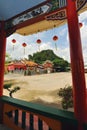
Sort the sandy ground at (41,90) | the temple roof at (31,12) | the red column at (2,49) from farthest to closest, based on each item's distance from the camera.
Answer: the sandy ground at (41,90), the red column at (2,49), the temple roof at (31,12)

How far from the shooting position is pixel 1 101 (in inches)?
96.7

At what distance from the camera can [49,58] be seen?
1789 centimetres

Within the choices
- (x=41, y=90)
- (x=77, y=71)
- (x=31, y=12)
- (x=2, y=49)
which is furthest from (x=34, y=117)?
(x=41, y=90)

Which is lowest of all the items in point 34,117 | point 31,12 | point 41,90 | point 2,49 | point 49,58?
point 41,90

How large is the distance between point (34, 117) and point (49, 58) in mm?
15967

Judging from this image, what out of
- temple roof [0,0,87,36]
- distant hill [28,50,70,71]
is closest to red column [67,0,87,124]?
temple roof [0,0,87,36]

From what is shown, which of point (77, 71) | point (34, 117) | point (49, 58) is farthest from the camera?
point (49, 58)

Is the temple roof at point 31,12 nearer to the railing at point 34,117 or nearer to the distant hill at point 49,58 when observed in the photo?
the railing at point 34,117

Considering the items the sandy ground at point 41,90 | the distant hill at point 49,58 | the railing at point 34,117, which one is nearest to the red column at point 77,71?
the railing at point 34,117

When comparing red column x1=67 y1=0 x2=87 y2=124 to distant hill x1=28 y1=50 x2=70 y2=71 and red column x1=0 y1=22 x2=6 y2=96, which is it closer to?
red column x1=0 y1=22 x2=6 y2=96

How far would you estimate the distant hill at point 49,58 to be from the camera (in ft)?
46.9

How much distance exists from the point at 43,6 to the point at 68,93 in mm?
2533

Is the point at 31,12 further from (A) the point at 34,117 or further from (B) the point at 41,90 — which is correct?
(B) the point at 41,90

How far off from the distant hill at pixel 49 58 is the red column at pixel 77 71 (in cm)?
1253
